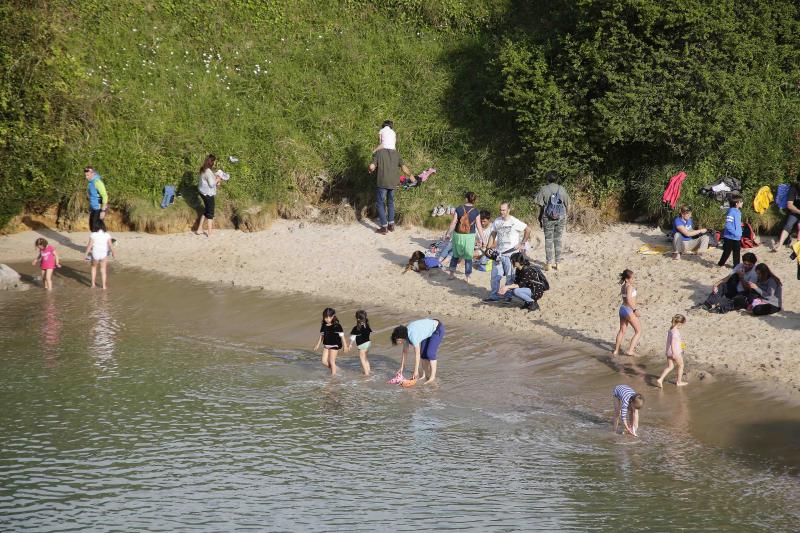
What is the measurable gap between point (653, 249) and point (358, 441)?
919cm

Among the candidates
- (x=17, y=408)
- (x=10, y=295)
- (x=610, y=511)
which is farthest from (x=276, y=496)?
(x=10, y=295)

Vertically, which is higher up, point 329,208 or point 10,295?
point 329,208

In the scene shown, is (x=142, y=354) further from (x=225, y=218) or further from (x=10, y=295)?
(x=225, y=218)

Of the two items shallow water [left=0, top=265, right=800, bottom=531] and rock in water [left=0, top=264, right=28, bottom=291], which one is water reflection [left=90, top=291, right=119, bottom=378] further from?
rock in water [left=0, top=264, right=28, bottom=291]

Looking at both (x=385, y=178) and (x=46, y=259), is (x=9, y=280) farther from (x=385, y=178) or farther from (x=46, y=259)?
(x=385, y=178)

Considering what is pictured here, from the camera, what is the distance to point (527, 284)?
56.1 feet

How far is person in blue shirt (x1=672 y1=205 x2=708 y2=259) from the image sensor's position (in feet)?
59.4

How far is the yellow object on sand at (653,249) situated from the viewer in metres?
18.8

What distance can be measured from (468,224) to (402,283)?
1699 millimetres

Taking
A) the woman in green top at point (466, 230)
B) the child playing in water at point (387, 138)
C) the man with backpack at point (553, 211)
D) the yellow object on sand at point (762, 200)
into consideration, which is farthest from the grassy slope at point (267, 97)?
the yellow object on sand at point (762, 200)

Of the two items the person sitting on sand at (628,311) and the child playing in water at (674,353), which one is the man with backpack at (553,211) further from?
the child playing in water at (674,353)

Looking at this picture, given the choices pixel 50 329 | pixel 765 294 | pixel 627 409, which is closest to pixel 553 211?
pixel 765 294

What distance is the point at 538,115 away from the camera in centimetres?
2123

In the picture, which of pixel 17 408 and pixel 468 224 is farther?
pixel 468 224
